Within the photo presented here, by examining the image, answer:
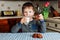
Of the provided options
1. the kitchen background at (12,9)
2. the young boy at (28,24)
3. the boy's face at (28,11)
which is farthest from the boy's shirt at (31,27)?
the kitchen background at (12,9)

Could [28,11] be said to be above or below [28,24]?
above

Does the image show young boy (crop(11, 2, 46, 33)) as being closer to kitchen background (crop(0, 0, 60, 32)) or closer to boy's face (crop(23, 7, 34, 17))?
boy's face (crop(23, 7, 34, 17))

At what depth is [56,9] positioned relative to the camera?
383cm

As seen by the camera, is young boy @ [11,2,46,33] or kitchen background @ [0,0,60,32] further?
kitchen background @ [0,0,60,32]

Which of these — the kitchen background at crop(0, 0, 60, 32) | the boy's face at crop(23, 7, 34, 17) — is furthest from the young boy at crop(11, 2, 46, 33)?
the kitchen background at crop(0, 0, 60, 32)

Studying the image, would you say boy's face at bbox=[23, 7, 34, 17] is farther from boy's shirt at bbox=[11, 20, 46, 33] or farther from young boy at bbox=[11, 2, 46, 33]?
boy's shirt at bbox=[11, 20, 46, 33]

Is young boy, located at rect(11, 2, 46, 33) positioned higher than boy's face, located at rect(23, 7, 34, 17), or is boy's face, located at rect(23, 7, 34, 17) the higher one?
boy's face, located at rect(23, 7, 34, 17)

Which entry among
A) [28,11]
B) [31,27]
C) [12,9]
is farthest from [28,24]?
[12,9]

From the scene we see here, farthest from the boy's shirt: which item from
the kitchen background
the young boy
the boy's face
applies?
the kitchen background

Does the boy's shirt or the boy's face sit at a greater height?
the boy's face

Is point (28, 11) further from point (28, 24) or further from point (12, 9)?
point (12, 9)

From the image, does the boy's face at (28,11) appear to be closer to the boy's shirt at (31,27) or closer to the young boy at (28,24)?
the young boy at (28,24)

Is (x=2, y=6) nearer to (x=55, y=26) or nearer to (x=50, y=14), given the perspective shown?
(x=50, y=14)

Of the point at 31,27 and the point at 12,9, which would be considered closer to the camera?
the point at 31,27
